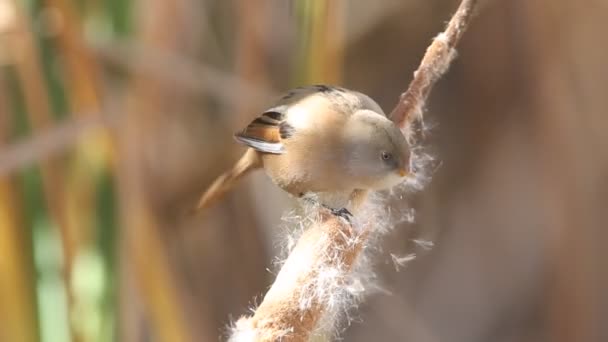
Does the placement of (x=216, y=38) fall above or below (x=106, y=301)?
above

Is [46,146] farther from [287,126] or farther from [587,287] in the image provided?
[587,287]

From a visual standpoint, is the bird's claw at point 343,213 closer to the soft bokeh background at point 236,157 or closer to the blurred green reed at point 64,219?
the soft bokeh background at point 236,157

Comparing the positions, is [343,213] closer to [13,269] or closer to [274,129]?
[274,129]

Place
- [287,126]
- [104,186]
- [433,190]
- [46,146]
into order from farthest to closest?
1. [433,190]
2. [104,186]
3. [46,146]
4. [287,126]

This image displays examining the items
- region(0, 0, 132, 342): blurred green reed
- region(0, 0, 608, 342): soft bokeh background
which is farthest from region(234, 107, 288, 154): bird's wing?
region(0, 0, 132, 342): blurred green reed

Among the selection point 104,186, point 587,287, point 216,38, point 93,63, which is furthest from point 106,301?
point 587,287

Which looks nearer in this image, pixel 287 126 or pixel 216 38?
pixel 287 126
